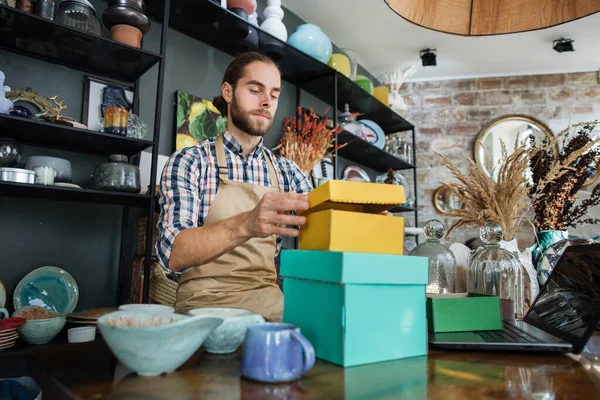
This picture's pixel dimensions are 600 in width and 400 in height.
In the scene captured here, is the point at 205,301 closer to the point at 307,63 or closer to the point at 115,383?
the point at 115,383

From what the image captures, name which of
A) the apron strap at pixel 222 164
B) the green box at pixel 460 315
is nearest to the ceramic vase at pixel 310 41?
the apron strap at pixel 222 164

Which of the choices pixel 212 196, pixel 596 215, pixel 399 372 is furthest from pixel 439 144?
pixel 399 372

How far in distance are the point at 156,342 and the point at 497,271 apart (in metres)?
1.03

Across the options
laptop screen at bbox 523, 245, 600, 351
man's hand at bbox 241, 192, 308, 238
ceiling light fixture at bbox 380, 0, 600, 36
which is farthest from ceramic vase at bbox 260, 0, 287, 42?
laptop screen at bbox 523, 245, 600, 351

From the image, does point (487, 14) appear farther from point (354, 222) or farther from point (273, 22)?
point (273, 22)

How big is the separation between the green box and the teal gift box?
0.17 meters

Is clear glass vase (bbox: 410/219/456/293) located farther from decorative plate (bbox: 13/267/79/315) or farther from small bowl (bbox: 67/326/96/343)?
decorative plate (bbox: 13/267/79/315)

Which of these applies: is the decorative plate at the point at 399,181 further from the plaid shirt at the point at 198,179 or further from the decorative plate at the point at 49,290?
the decorative plate at the point at 49,290

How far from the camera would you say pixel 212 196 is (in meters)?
1.72

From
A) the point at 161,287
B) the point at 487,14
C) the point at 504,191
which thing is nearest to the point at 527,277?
the point at 504,191

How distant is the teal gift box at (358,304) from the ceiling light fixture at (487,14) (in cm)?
76

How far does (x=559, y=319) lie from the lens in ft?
3.10

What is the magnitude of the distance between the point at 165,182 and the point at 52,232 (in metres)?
0.92

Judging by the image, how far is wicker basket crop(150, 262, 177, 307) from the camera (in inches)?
81.4
